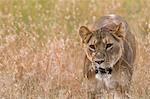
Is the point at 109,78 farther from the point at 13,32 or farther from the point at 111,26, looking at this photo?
the point at 13,32

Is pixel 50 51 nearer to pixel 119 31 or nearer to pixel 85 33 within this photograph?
pixel 85 33

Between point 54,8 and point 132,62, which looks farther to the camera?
point 54,8

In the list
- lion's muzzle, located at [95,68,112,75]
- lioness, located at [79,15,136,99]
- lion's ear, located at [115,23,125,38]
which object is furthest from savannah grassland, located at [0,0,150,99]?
lion's ear, located at [115,23,125,38]

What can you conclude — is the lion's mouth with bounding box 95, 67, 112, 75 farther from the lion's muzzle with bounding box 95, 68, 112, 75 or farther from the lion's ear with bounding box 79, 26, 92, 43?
the lion's ear with bounding box 79, 26, 92, 43

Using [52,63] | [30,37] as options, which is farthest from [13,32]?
[52,63]

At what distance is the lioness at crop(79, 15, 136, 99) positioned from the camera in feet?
23.0

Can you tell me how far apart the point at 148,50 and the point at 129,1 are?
4.46m

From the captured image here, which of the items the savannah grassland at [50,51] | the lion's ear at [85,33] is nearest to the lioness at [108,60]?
the lion's ear at [85,33]

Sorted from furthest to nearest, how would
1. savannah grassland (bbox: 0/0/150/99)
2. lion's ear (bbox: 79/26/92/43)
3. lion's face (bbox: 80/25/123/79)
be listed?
savannah grassland (bbox: 0/0/150/99) → lion's ear (bbox: 79/26/92/43) → lion's face (bbox: 80/25/123/79)

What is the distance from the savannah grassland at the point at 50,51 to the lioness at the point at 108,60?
167 millimetres

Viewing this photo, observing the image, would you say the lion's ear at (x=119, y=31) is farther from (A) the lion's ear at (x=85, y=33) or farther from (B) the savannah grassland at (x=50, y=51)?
(B) the savannah grassland at (x=50, y=51)

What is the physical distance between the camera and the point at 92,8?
11922mm

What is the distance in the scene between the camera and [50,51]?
848cm

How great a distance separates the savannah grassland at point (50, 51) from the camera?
773cm
